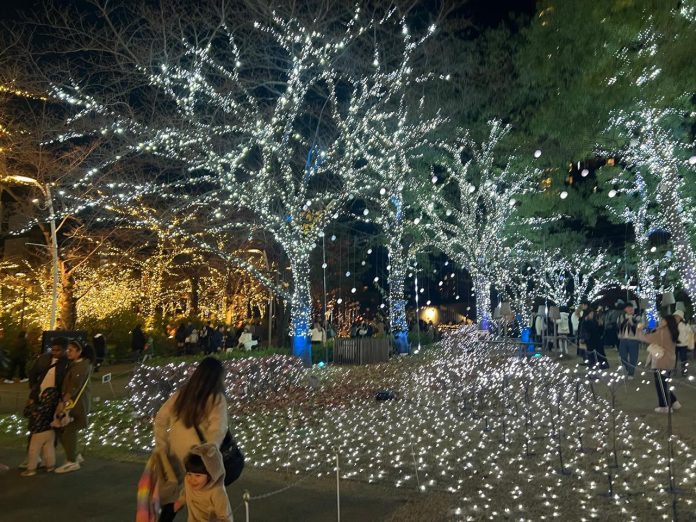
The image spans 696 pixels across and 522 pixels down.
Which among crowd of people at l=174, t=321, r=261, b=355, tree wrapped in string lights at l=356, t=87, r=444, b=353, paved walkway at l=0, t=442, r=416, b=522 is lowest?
paved walkway at l=0, t=442, r=416, b=522

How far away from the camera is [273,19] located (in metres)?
14.7

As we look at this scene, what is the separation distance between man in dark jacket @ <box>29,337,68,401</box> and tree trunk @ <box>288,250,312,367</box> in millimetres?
10512

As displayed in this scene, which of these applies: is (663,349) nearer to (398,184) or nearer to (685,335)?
(685,335)

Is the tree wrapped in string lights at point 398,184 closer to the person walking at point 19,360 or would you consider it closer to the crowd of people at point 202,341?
the crowd of people at point 202,341

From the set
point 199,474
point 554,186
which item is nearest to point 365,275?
point 554,186

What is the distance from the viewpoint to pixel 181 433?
3943 millimetres

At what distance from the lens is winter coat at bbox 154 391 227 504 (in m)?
3.92

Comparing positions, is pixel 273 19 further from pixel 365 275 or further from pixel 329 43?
pixel 365 275

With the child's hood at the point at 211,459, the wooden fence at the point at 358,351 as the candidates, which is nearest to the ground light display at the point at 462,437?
the child's hood at the point at 211,459

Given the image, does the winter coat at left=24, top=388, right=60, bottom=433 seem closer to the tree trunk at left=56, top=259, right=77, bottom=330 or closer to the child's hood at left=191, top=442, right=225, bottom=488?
the child's hood at left=191, top=442, right=225, bottom=488

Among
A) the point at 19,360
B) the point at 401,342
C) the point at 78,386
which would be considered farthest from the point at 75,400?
the point at 401,342

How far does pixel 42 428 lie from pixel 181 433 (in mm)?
3776

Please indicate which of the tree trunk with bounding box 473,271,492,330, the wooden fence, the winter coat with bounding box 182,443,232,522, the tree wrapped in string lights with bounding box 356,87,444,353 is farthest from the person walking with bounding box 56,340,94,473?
the tree trunk with bounding box 473,271,492,330

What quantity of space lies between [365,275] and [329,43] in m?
27.6
